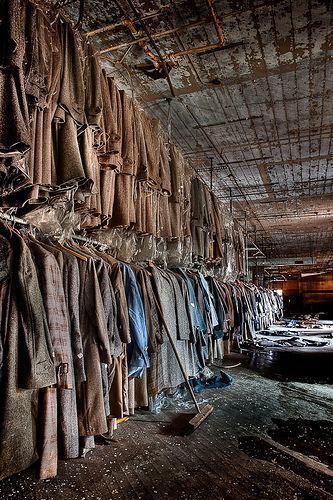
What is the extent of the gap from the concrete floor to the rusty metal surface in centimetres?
356

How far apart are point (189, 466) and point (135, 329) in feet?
3.79

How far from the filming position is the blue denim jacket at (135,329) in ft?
9.99

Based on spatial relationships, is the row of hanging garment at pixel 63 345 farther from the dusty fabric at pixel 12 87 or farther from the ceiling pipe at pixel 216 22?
the ceiling pipe at pixel 216 22

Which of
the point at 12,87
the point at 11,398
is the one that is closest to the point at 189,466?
the point at 11,398

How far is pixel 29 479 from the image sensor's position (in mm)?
2531

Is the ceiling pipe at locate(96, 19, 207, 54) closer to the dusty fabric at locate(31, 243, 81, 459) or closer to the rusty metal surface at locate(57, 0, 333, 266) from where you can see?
the rusty metal surface at locate(57, 0, 333, 266)

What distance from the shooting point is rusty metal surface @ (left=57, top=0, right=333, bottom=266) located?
3064mm

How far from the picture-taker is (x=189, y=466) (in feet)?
9.25

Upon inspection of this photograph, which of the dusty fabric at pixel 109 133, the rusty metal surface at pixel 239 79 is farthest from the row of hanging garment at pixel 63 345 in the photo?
the rusty metal surface at pixel 239 79

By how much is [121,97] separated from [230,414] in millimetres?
3556

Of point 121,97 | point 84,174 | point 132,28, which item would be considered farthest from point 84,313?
point 132,28

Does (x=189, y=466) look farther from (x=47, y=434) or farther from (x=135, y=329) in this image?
(x=47, y=434)

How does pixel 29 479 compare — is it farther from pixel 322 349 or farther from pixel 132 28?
pixel 322 349

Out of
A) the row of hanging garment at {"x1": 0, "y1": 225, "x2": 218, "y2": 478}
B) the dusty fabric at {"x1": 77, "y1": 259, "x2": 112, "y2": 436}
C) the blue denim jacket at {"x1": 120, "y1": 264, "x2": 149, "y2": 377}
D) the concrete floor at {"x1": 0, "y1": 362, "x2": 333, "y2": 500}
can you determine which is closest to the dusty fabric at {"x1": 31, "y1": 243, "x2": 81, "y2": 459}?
the row of hanging garment at {"x1": 0, "y1": 225, "x2": 218, "y2": 478}
